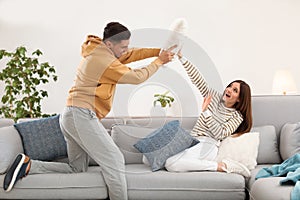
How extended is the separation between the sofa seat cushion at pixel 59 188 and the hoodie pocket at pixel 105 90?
0.51 m

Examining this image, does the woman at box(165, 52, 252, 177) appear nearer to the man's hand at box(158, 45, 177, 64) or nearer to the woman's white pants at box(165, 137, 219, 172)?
the woman's white pants at box(165, 137, 219, 172)

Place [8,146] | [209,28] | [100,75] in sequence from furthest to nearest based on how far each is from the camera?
1. [209,28]
2. [8,146]
3. [100,75]

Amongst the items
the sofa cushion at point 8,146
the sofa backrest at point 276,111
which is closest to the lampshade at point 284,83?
the sofa backrest at point 276,111

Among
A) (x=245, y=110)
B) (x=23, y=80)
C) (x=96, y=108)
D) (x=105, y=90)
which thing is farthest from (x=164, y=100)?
(x=23, y=80)

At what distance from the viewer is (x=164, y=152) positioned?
336cm

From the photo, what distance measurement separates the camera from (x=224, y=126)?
3492 mm

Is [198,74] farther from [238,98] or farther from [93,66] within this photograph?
[93,66]

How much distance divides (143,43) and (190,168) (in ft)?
3.01

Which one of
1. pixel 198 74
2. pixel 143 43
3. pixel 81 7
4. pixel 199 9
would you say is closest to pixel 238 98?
pixel 198 74

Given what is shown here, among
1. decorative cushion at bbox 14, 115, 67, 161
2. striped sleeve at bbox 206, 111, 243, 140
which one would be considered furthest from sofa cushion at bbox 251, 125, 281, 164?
decorative cushion at bbox 14, 115, 67, 161

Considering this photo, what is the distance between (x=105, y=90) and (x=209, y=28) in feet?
6.24

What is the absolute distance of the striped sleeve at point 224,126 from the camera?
3.47m

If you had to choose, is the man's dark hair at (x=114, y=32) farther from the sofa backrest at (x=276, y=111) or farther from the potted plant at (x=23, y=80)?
the potted plant at (x=23, y=80)

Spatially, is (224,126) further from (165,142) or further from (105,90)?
(105,90)
